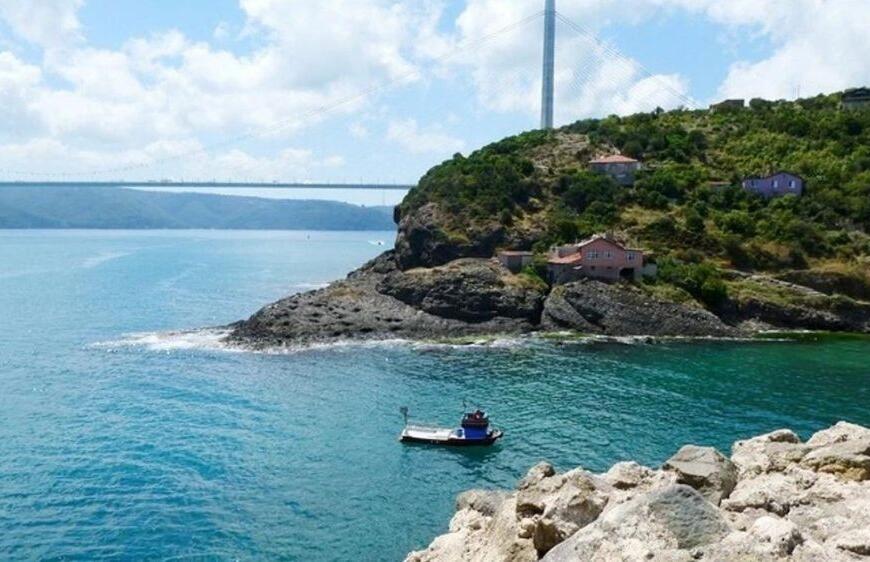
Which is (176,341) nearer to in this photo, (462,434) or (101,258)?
(462,434)

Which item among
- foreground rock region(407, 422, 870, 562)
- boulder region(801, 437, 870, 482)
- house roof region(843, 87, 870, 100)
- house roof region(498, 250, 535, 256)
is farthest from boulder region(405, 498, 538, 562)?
house roof region(843, 87, 870, 100)

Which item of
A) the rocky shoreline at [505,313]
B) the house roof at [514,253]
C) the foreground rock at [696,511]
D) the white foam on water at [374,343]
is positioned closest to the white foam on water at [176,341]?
the white foam on water at [374,343]

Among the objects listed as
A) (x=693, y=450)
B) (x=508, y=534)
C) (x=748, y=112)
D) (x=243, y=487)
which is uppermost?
(x=748, y=112)

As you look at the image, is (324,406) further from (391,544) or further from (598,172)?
(598,172)

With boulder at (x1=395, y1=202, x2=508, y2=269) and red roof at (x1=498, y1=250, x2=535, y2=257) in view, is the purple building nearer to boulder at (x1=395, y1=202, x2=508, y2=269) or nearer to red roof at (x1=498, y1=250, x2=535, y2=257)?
red roof at (x1=498, y1=250, x2=535, y2=257)

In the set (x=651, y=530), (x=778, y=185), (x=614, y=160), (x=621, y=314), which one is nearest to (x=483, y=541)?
(x=651, y=530)

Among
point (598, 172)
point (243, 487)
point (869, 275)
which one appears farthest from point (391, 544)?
point (598, 172)

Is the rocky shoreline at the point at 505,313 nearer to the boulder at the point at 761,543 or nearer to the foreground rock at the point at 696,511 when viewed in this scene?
the foreground rock at the point at 696,511

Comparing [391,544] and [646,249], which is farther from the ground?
[646,249]
